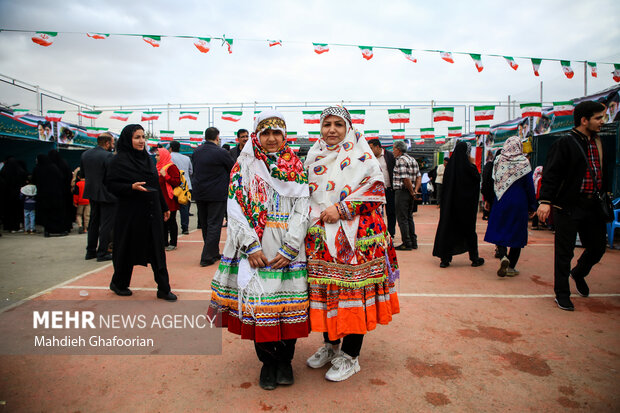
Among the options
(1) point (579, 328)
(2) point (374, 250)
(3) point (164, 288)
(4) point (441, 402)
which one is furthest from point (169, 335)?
(1) point (579, 328)

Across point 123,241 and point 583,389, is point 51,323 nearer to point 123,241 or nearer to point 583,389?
point 123,241

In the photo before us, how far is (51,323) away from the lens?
354 centimetres

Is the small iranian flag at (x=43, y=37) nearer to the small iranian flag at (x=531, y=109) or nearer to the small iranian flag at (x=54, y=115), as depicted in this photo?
the small iranian flag at (x=54, y=115)

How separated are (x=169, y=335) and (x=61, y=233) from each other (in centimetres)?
738

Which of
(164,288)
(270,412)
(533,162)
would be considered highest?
(533,162)

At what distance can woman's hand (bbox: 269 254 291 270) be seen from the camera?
230cm

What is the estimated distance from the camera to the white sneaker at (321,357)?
9.09ft

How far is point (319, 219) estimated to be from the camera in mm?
2457

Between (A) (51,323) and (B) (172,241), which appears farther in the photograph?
(B) (172,241)

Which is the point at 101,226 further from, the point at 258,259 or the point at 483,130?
the point at 483,130

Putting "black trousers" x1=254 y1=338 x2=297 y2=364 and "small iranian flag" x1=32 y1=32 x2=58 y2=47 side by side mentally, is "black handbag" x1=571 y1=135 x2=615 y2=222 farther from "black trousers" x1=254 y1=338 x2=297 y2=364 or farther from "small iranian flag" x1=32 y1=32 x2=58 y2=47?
"small iranian flag" x1=32 y1=32 x2=58 y2=47

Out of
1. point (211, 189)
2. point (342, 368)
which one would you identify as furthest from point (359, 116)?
point (342, 368)

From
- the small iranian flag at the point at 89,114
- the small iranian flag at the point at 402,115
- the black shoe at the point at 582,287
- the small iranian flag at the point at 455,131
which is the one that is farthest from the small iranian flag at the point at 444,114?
the small iranian flag at the point at 89,114

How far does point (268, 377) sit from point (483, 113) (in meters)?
13.6
